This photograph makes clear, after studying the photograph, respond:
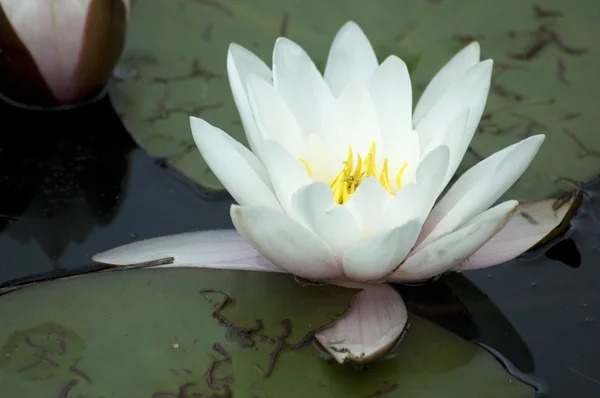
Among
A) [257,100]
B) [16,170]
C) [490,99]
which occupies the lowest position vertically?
[16,170]

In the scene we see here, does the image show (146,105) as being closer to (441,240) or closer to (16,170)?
(16,170)

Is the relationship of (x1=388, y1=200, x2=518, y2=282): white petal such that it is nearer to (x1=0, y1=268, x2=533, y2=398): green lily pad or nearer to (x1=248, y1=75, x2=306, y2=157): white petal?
(x1=0, y1=268, x2=533, y2=398): green lily pad

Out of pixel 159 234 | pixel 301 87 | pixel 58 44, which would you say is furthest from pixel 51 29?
pixel 301 87

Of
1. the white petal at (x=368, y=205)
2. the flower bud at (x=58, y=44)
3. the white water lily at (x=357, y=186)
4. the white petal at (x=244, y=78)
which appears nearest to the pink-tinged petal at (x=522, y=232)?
the white water lily at (x=357, y=186)

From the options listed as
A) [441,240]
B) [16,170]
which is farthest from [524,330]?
[16,170]

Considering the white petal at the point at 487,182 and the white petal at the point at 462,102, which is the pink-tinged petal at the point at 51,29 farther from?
the white petal at the point at 487,182

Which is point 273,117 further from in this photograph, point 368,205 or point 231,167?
point 368,205

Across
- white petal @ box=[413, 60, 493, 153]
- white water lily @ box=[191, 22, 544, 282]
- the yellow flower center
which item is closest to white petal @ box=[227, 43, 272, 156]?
white water lily @ box=[191, 22, 544, 282]
